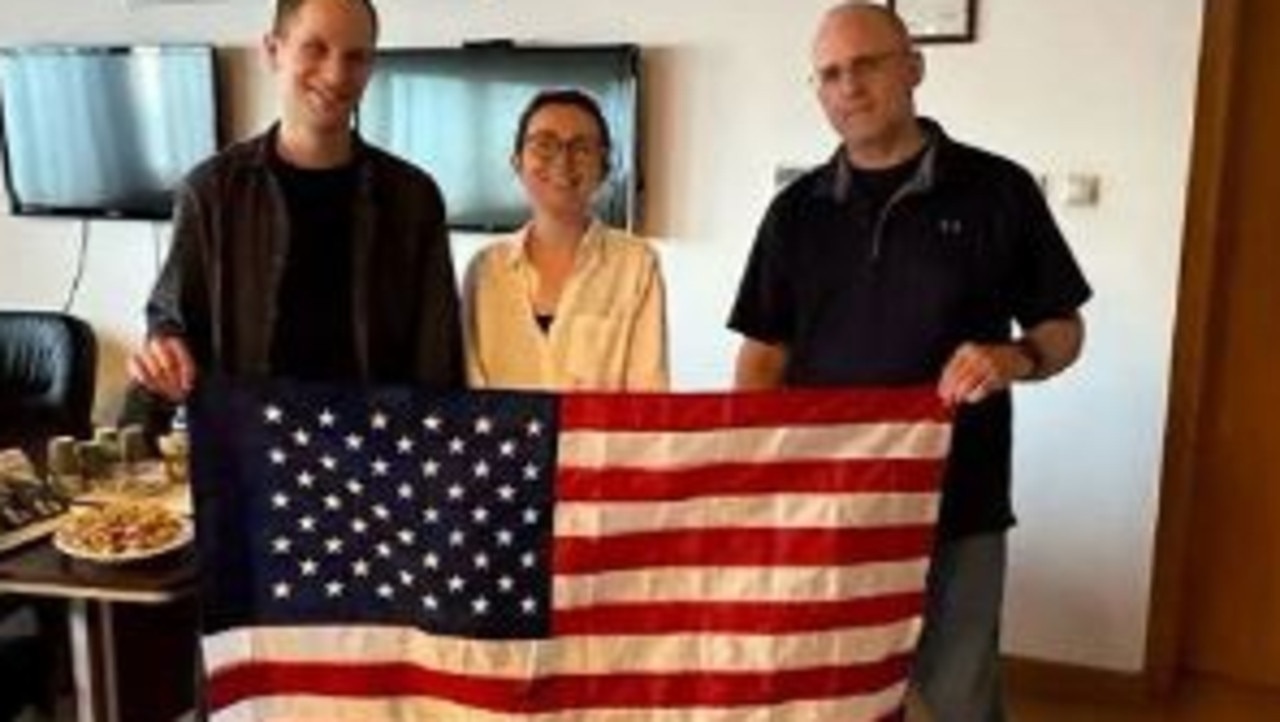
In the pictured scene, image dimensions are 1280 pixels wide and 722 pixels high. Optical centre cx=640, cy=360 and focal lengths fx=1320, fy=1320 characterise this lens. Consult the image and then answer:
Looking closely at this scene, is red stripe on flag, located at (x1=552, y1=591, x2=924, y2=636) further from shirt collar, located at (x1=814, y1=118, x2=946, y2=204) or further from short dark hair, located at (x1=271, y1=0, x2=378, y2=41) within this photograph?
short dark hair, located at (x1=271, y1=0, x2=378, y2=41)

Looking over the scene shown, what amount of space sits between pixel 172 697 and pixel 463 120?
2.00 meters

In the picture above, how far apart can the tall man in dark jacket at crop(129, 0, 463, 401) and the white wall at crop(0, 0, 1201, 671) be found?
1718mm

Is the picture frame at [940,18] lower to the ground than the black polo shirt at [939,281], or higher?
higher

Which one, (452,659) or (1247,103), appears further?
(1247,103)

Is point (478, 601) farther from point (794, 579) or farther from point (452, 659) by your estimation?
point (794, 579)

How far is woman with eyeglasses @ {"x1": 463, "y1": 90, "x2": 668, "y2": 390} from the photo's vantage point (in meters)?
2.27

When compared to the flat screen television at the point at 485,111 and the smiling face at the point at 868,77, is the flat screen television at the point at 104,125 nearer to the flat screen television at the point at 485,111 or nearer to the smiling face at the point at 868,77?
the flat screen television at the point at 485,111

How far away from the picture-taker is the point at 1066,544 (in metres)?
3.62

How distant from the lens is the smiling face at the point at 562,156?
7.38 ft

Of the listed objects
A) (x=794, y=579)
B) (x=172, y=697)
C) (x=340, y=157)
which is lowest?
(x=172, y=697)

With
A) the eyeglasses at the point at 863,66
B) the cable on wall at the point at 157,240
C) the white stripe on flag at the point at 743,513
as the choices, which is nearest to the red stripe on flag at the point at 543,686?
the white stripe on flag at the point at 743,513

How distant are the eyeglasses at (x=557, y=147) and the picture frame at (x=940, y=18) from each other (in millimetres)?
1552

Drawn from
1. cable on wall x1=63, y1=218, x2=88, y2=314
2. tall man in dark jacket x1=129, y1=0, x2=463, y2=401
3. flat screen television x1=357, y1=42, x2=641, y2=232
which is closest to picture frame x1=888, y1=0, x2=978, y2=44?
flat screen television x1=357, y1=42, x2=641, y2=232

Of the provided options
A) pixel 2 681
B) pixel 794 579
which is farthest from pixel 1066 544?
pixel 2 681
